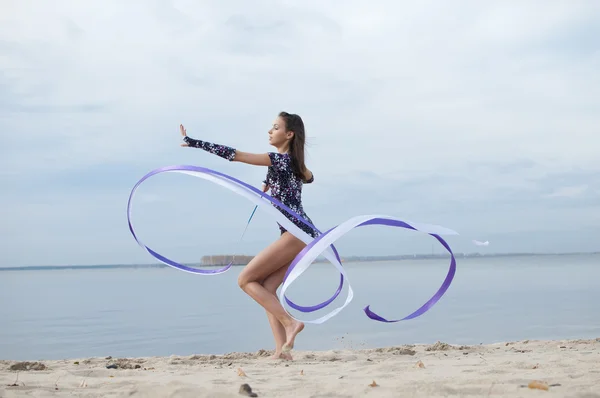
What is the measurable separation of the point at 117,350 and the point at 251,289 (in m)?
4.46

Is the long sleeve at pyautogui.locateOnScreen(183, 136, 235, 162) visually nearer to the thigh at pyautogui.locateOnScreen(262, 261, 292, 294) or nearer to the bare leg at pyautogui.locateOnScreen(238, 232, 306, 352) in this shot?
the bare leg at pyautogui.locateOnScreen(238, 232, 306, 352)

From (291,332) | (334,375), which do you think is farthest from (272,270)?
(334,375)

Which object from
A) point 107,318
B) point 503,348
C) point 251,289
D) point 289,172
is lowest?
point 107,318

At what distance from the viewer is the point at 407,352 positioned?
5941 mm

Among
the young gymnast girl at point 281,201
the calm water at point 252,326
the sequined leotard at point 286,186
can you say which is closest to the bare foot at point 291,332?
the young gymnast girl at point 281,201

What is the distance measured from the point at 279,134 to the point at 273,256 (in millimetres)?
1071

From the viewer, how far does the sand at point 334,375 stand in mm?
3598

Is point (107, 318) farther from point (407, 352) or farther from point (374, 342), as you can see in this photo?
point (407, 352)

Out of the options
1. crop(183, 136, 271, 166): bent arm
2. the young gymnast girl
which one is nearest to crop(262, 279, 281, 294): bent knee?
the young gymnast girl

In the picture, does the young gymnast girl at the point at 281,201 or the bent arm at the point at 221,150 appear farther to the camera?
the young gymnast girl at the point at 281,201

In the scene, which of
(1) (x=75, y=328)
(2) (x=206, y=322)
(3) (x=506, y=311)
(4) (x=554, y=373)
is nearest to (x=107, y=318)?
(1) (x=75, y=328)

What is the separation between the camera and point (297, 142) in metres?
5.77

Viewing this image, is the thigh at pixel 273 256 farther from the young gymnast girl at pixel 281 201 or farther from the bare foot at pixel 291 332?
the bare foot at pixel 291 332

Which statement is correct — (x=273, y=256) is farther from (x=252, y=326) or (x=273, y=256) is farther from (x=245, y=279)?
(x=252, y=326)
